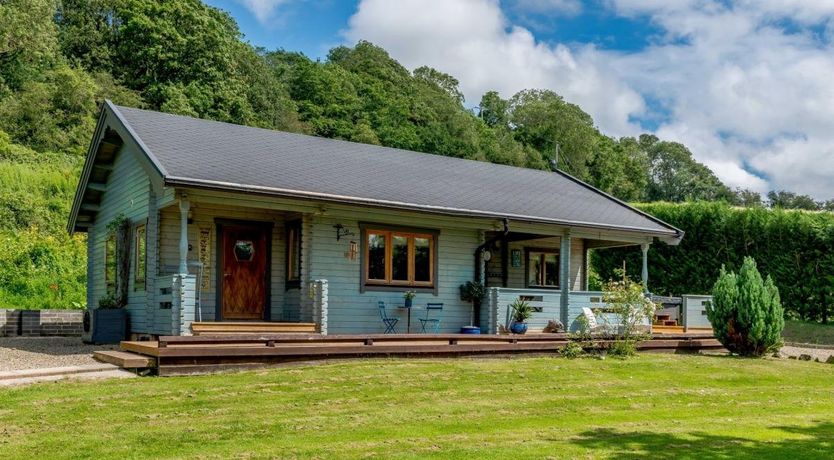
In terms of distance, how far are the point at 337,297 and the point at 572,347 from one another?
4589mm

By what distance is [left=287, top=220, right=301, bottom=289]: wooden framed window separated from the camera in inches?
624

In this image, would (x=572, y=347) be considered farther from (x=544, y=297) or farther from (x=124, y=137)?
(x=124, y=137)

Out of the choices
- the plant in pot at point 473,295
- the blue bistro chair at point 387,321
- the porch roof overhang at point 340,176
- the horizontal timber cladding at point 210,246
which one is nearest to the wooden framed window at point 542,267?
the porch roof overhang at point 340,176

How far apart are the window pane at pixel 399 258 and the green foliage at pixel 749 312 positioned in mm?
6444

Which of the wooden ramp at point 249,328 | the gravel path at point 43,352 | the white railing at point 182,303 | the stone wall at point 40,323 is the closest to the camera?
the gravel path at point 43,352

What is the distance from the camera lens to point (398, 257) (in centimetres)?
1673

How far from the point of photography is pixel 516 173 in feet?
73.9

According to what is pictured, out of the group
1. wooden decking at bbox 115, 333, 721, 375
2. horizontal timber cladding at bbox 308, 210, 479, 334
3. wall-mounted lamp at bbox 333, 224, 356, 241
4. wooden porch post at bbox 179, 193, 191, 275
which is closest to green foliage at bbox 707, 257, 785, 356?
wooden decking at bbox 115, 333, 721, 375

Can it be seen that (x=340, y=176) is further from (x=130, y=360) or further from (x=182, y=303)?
(x=130, y=360)

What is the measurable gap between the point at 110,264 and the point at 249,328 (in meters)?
6.08

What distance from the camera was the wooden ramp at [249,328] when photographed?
13.3 meters

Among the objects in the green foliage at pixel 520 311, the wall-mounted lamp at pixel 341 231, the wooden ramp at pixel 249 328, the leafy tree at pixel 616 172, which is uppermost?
the leafy tree at pixel 616 172

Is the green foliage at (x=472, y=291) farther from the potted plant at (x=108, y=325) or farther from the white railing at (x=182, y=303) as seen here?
the potted plant at (x=108, y=325)

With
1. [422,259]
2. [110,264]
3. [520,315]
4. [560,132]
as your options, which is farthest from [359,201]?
[560,132]
